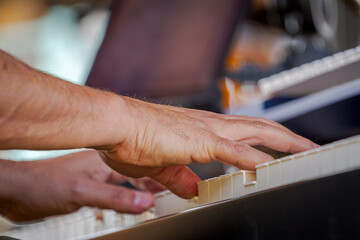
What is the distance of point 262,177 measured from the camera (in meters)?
0.71

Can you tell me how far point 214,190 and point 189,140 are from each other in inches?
3.0

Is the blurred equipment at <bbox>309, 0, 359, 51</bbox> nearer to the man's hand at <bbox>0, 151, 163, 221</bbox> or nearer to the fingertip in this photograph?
the man's hand at <bbox>0, 151, 163, 221</bbox>

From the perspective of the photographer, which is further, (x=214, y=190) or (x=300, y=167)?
(x=214, y=190)

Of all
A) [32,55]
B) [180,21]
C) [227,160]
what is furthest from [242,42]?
[227,160]

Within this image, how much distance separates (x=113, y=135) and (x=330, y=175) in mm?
318

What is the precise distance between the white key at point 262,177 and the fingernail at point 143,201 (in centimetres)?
47

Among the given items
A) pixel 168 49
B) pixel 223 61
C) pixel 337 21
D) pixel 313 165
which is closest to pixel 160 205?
pixel 313 165

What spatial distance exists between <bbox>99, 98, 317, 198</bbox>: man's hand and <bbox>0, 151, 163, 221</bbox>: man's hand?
1.58 ft

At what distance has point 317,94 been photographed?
1.22 metres

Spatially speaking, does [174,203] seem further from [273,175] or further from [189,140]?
[273,175]

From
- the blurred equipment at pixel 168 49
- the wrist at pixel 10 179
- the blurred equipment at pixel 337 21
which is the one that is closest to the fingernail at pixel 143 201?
the wrist at pixel 10 179

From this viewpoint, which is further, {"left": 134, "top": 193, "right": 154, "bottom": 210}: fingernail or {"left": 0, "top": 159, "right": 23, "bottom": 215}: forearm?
{"left": 0, "top": 159, "right": 23, "bottom": 215}: forearm

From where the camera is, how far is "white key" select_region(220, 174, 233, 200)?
753 mm

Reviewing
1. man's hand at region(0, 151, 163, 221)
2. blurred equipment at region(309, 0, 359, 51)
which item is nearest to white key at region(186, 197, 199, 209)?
man's hand at region(0, 151, 163, 221)
